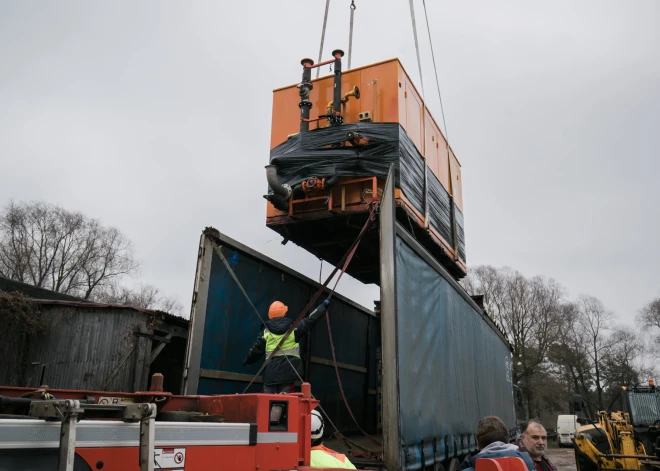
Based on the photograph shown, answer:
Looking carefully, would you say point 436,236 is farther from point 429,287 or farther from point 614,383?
point 614,383

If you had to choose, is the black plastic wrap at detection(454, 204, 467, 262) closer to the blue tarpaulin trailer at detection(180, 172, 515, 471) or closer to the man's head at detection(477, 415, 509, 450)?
the blue tarpaulin trailer at detection(180, 172, 515, 471)

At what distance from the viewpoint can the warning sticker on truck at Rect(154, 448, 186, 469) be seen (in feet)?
8.34

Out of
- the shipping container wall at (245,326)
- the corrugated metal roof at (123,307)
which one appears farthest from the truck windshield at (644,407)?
the corrugated metal roof at (123,307)

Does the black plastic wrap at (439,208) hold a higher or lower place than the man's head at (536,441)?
higher

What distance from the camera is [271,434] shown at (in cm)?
312

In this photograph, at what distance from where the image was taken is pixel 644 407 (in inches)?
412

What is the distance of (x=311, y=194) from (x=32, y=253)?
2758 centimetres

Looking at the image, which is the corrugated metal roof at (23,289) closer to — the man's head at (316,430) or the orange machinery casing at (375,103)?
the orange machinery casing at (375,103)

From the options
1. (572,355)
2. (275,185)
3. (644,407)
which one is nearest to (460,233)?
(275,185)

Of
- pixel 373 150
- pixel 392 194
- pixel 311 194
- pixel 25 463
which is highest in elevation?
pixel 373 150

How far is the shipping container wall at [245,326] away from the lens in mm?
5508

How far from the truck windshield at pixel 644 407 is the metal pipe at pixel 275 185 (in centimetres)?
835

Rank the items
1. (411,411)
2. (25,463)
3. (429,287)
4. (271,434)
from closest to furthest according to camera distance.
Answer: (25,463) < (271,434) < (411,411) < (429,287)


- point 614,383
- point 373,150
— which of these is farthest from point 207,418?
point 614,383
